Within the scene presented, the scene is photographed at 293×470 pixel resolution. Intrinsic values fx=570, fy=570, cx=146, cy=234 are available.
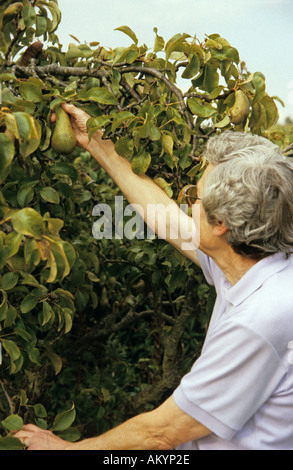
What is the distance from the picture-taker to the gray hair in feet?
3.90

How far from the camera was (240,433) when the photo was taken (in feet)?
3.96

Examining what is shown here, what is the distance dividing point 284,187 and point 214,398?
455mm

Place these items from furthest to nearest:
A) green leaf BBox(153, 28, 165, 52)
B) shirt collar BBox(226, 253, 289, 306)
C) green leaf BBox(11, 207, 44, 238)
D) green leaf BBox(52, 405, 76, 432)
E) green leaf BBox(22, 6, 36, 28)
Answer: green leaf BBox(22, 6, 36, 28) < green leaf BBox(153, 28, 165, 52) < green leaf BBox(52, 405, 76, 432) < shirt collar BBox(226, 253, 289, 306) < green leaf BBox(11, 207, 44, 238)

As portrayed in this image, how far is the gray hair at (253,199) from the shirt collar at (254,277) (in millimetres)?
25

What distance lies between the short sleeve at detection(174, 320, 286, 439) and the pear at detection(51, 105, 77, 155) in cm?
58

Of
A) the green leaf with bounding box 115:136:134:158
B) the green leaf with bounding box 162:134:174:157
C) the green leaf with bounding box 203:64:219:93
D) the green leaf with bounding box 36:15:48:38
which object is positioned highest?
the green leaf with bounding box 203:64:219:93

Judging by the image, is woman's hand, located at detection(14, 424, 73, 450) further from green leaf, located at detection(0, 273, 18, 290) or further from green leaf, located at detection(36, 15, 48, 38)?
green leaf, located at detection(36, 15, 48, 38)

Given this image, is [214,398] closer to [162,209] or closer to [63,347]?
[162,209]

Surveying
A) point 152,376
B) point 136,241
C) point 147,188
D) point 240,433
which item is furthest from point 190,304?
point 240,433

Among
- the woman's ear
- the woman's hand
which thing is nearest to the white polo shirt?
the woman's ear

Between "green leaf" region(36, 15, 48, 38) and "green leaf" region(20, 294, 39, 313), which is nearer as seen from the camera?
"green leaf" region(20, 294, 39, 313)

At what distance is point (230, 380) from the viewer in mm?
1136

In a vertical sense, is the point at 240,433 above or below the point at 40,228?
below

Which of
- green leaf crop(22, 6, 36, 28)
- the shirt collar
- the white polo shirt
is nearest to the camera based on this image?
the white polo shirt
